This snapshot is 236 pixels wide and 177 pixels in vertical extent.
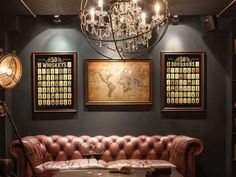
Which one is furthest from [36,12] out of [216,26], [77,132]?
[216,26]

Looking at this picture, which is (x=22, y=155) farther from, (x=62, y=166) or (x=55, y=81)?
(x=55, y=81)

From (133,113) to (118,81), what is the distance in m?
0.59

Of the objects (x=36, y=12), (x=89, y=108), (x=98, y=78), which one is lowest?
(x=89, y=108)

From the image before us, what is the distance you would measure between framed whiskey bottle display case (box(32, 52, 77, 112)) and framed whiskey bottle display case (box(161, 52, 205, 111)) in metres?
1.51

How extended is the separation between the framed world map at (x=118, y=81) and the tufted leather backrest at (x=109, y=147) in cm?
66

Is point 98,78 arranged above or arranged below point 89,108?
above

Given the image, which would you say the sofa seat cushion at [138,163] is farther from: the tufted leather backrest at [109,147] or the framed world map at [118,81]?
the framed world map at [118,81]

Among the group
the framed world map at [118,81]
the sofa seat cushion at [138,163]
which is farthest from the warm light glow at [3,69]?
the sofa seat cushion at [138,163]

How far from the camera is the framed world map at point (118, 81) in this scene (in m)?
6.40

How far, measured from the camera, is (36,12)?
5.93 meters

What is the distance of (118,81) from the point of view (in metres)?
6.41

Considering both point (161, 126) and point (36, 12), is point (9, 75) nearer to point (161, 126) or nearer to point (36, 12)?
point (36, 12)

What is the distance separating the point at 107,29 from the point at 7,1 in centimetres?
146

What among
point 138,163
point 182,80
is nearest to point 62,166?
point 138,163
